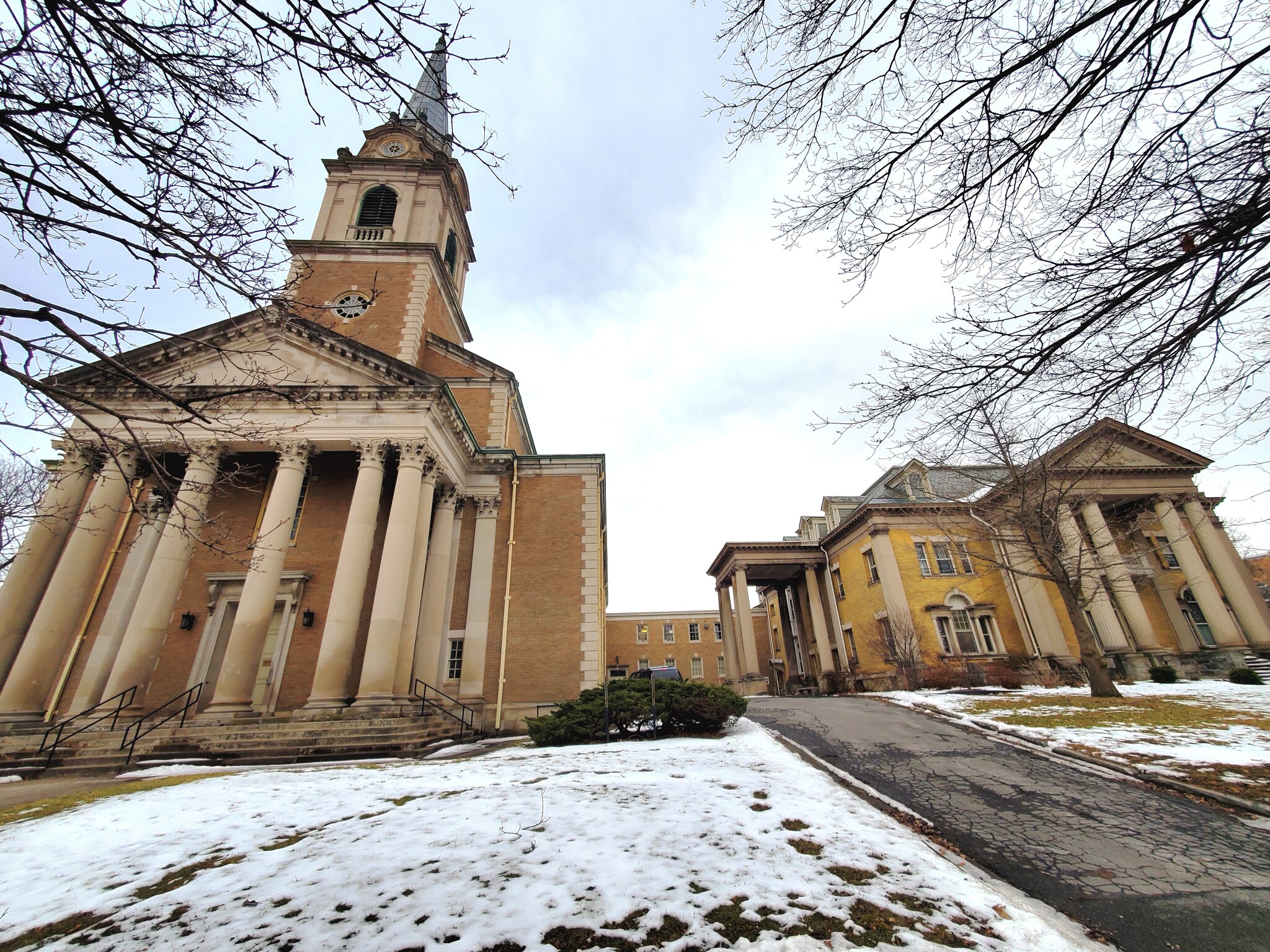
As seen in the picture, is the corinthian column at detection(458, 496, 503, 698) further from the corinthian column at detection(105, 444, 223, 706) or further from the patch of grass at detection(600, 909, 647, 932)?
the patch of grass at detection(600, 909, 647, 932)

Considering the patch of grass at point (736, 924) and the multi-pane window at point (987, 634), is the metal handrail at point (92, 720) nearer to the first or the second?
the patch of grass at point (736, 924)

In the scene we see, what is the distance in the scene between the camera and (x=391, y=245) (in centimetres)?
2034

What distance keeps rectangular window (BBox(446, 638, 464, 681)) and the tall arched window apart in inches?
661

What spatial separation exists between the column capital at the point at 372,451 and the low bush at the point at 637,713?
25.5 ft

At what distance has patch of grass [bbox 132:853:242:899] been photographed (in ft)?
10.9

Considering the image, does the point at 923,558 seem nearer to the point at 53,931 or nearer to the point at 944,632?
the point at 944,632

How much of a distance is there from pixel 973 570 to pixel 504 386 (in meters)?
23.6

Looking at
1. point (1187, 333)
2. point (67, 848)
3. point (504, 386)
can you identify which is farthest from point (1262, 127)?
point (504, 386)

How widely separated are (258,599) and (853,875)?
13.4 meters

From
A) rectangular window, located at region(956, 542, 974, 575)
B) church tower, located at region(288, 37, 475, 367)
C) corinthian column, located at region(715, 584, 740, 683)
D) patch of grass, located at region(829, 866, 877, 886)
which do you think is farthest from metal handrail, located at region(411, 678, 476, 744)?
rectangular window, located at region(956, 542, 974, 575)

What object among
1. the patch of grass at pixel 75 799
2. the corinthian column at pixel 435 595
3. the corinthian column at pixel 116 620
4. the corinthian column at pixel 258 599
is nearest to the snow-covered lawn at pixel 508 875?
the patch of grass at pixel 75 799

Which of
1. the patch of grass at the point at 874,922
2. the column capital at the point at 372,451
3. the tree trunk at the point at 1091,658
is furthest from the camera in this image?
the tree trunk at the point at 1091,658

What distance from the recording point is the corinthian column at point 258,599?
11.5 metres

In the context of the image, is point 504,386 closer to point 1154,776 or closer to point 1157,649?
point 1154,776
